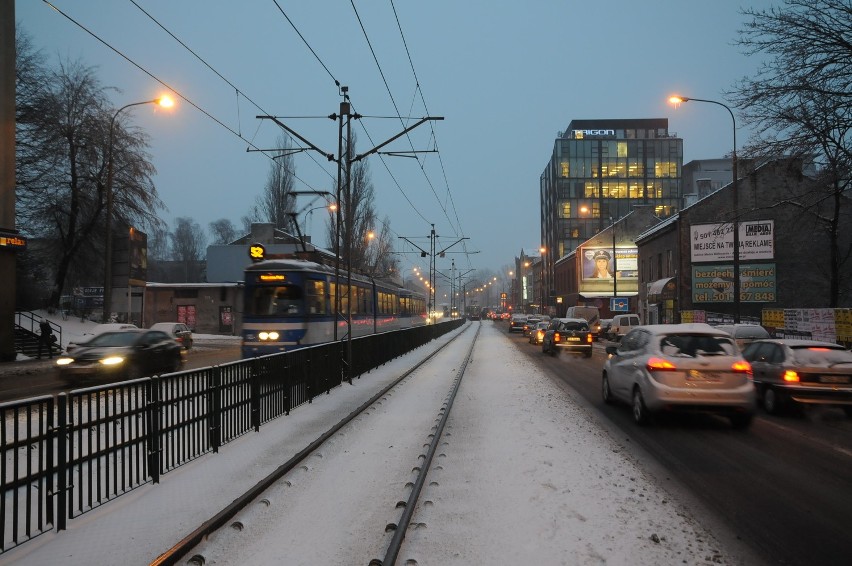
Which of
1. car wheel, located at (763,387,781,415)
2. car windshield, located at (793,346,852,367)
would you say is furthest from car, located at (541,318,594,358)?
car windshield, located at (793,346,852,367)

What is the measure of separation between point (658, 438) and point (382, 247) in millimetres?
55678

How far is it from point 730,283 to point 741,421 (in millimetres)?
34456

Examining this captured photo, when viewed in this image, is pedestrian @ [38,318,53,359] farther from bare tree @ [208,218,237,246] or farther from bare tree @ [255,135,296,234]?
bare tree @ [208,218,237,246]

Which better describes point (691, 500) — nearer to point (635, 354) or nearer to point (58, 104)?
point (635, 354)

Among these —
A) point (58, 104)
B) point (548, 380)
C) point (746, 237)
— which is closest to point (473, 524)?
point (548, 380)

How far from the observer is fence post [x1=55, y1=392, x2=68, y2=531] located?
17.6 feet

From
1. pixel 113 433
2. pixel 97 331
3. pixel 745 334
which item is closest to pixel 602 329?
pixel 745 334

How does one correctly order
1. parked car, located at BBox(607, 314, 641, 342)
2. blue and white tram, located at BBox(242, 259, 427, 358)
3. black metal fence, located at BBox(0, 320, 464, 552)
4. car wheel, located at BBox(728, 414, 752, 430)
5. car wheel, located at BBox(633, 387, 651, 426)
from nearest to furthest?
black metal fence, located at BBox(0, 320, 464, 552)
car wheel, located at BBox(728, 414, 752, 430)
car wheel, located at BBox(633, 387, 651, 426)
blue and white tram, located at BBox(242, 259, 427, 358)
parked car, located at BBox(607, 314, 641, 342)

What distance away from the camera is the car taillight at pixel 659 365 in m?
10.2

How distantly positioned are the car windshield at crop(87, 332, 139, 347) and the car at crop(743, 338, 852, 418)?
49.9 ft

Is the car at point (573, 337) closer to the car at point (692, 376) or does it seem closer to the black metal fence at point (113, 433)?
the car at point (692, 376)

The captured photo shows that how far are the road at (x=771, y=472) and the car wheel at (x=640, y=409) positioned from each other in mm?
156

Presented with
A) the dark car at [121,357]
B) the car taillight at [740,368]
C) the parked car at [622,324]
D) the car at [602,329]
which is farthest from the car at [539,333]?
the car taillight at [740,368]

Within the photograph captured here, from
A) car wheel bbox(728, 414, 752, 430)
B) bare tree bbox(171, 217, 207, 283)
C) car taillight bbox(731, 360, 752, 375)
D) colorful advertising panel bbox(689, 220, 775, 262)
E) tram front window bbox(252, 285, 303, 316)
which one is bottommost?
car wheel bbox(728, 414, 752, 430)
